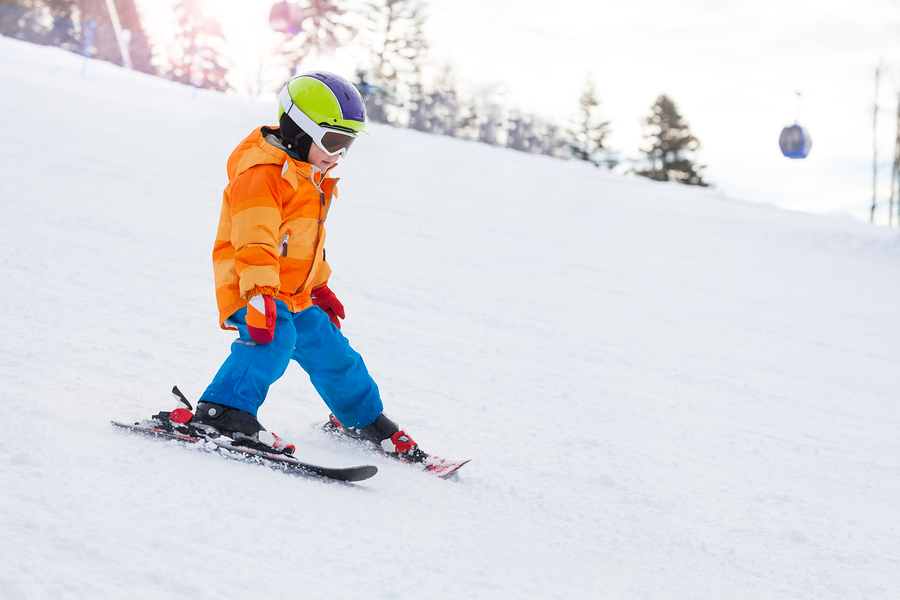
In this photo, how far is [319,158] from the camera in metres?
2.33

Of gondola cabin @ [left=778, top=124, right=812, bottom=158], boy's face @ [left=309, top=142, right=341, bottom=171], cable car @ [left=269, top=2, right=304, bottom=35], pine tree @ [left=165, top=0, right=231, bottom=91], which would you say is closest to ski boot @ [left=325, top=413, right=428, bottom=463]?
boy's face @ [left=309, top=142, right=341, bottom=171]

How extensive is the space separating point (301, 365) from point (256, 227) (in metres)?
0.64

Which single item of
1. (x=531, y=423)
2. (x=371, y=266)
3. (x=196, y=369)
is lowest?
(x=531, y=423)

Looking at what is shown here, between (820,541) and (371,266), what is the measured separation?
416cm

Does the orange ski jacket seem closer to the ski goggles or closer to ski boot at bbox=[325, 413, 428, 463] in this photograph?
the ski goggles

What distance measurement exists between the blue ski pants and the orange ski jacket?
78mm

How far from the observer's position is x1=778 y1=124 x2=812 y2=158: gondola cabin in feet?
64.6

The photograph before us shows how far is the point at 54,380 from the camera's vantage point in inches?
95.2

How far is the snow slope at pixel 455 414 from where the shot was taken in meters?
1.61

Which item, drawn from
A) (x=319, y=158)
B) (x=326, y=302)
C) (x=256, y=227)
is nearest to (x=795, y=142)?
(x=326, y=302)

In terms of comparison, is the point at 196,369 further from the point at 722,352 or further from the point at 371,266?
the point at 722,352

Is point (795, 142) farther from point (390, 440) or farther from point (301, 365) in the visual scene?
point (301, 365)

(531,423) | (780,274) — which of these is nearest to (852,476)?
(531,423)

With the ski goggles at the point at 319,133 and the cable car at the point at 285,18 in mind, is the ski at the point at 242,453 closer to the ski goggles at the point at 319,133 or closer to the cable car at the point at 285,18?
the ski goggles at the point at 319,133
